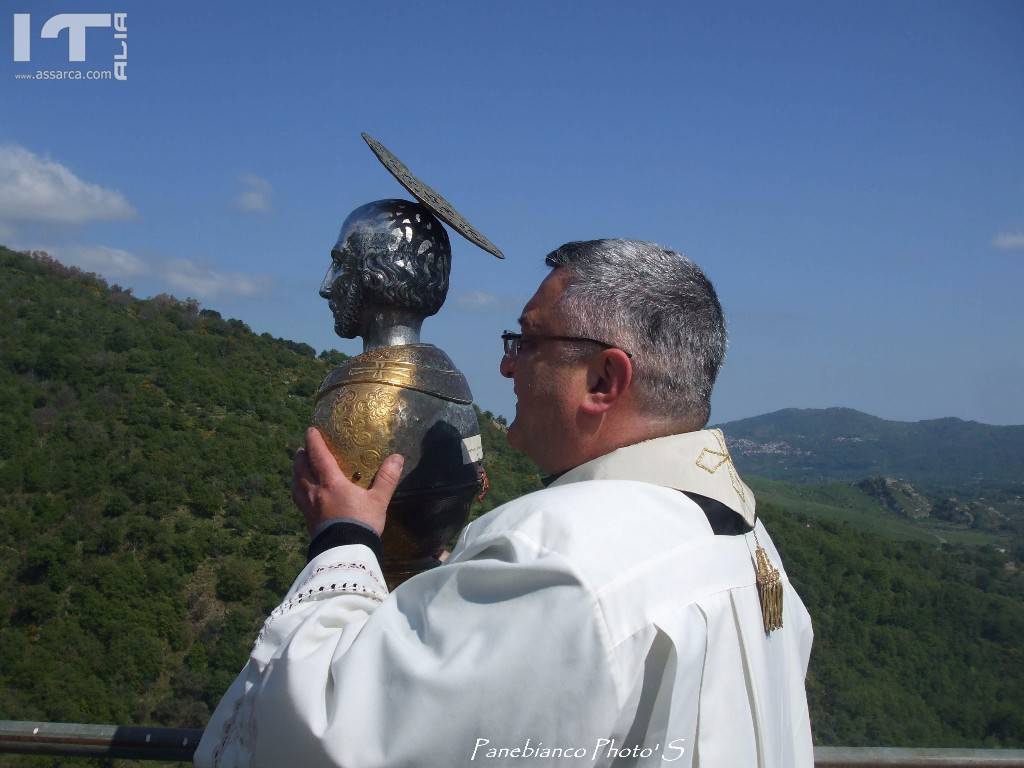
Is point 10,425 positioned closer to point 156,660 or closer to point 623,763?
point 156,660

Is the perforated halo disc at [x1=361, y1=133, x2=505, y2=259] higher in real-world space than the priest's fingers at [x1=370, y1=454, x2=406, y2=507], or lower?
higher

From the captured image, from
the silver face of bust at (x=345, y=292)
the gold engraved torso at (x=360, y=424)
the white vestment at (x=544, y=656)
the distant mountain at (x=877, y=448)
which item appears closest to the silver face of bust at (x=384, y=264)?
the silver face of bust at (x=345, y=292)

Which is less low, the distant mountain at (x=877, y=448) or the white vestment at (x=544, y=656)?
the white vestment at (x=544, y=656)

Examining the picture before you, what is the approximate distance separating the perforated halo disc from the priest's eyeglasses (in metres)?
0.86

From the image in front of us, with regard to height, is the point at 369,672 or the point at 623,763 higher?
the point at 369,672

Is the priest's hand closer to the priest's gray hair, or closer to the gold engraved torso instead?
the gold engraved torso

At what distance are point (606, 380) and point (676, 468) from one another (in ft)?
0.89

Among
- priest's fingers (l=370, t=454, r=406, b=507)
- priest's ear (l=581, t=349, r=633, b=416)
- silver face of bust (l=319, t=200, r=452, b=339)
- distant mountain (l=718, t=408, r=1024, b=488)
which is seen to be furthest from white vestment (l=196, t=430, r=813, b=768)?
distant mountain (l=718, t=408, r=1024, b=488)

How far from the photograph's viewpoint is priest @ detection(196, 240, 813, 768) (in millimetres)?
1656

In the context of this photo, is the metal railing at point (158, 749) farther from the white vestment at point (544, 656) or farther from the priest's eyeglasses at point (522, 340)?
the priest's eyeglasses at point (522, 340)

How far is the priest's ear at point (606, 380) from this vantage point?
2.14 metres

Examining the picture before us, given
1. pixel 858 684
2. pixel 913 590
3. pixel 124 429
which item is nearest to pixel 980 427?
pixel 913 590

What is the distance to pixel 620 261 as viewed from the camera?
7.25 feet

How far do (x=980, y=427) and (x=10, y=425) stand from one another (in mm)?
111322
